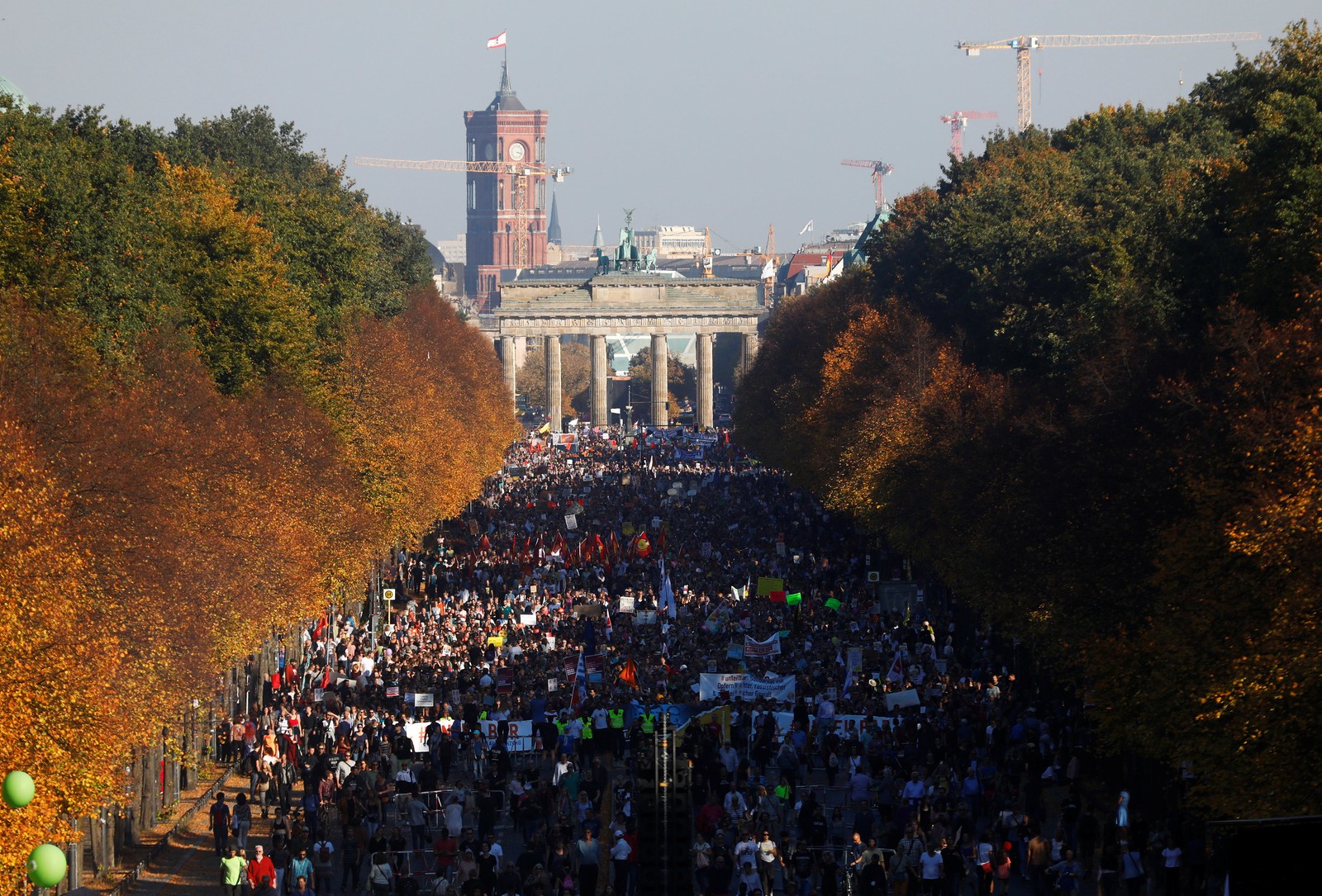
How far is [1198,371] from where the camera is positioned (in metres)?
42.3

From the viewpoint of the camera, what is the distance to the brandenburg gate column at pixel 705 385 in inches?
7559

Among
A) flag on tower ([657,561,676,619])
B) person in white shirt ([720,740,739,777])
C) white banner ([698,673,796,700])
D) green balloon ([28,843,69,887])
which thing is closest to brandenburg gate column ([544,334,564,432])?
flag on tower ([657,561,676,619])

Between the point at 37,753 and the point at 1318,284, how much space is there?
2374 centimetres

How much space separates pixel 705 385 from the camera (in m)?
193

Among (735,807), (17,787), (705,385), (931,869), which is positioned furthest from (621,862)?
(705,385)

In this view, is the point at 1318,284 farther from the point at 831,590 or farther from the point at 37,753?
the point at 831,590

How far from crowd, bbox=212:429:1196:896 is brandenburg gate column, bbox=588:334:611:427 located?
120m

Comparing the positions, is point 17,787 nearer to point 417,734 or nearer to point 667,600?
point 417,734

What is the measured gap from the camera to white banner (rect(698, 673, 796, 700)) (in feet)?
140

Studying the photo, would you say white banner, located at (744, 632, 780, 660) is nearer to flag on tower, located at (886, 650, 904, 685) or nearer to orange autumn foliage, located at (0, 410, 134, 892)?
flag on tower, located at (886, 650, 904, 685)

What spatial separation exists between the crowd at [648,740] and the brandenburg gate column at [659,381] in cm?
12367

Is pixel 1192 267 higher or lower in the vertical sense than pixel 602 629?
higher

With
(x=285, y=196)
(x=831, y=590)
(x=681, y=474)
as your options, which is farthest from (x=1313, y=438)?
(x=681, y=474)

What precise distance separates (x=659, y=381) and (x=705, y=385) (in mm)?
5826
